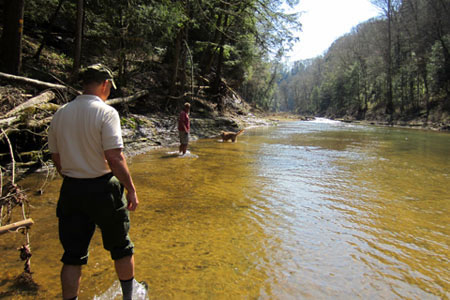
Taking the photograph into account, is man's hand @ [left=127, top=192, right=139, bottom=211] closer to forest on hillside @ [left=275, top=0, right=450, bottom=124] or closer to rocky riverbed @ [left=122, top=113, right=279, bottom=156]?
rocky riverbed @ [left=122, top=113, right=279, bottom=156]

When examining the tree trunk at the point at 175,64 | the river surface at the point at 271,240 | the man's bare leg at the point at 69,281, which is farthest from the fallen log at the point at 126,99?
the man's bare leg at the point at 69,281

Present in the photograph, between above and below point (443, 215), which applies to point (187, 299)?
below

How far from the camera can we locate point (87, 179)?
2346 millimetres

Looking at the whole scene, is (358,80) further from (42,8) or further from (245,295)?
(245,295)

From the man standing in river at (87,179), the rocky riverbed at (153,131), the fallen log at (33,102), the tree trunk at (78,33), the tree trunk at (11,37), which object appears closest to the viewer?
the man standing in river at (87,179)

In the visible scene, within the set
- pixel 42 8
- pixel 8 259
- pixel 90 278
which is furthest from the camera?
pixel 42 8

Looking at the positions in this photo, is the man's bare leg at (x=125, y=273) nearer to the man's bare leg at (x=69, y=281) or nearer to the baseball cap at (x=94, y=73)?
the man's bare leg at (x=69, y=281)

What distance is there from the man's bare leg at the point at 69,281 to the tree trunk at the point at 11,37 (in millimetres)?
8490

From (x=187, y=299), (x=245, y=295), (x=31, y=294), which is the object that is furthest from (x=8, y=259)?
(x=245, y=295)

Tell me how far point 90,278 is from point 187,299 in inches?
43.1

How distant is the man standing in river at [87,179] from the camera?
2.30 meters

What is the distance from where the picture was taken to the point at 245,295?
2689mm

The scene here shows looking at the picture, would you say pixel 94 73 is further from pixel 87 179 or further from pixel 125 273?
pixel 125 273

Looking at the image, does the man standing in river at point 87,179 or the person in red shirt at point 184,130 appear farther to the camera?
the person in red shirt at point 184,130
